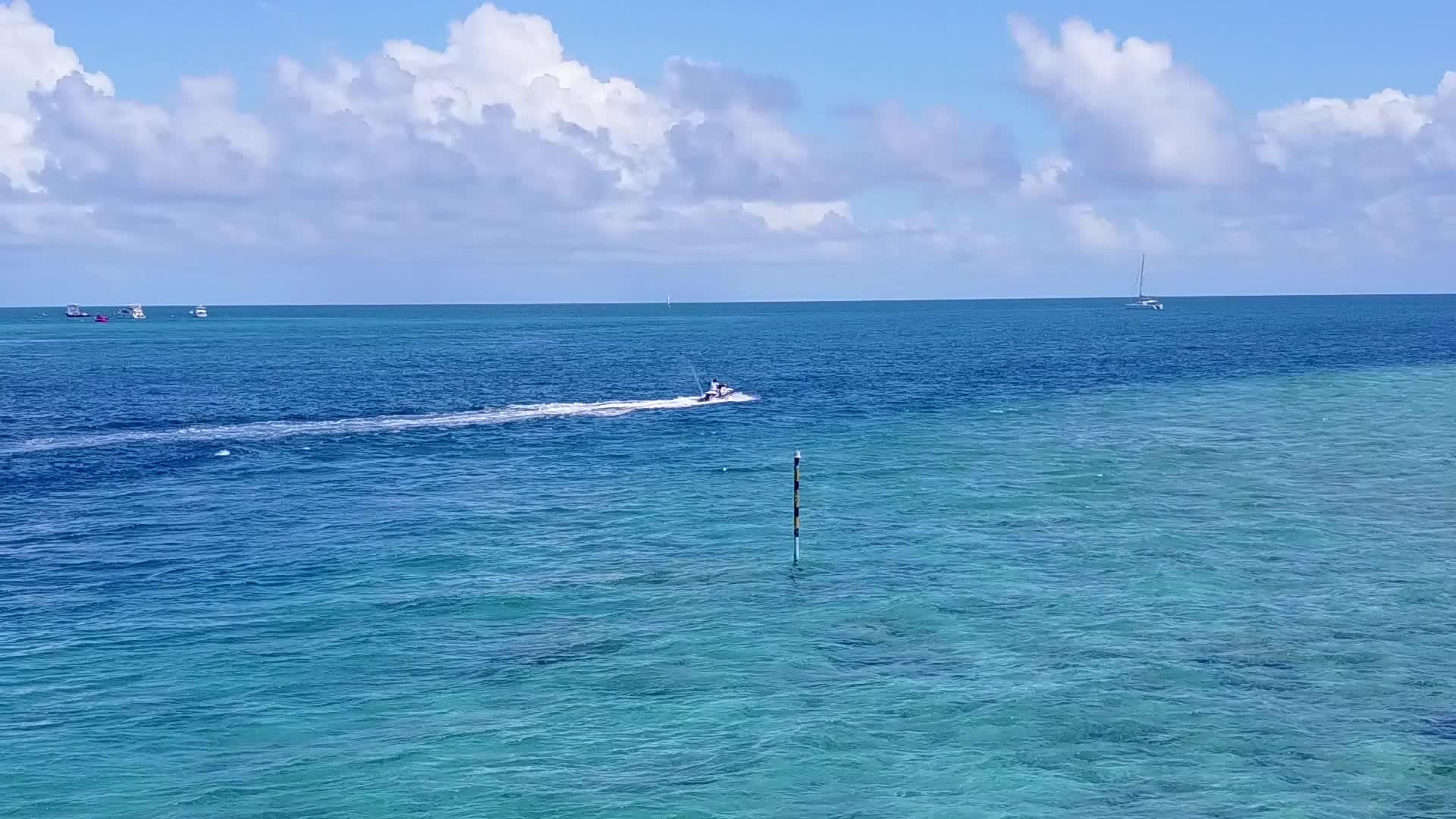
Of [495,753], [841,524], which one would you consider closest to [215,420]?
[841,524]

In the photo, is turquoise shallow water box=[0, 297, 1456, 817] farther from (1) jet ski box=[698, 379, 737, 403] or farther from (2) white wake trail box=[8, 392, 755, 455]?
(1) jet ski box=[698, 379, 737, 403]

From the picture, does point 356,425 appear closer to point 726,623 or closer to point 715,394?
point 715,394

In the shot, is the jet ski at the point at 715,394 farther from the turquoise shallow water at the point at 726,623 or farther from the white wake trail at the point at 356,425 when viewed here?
the turquoise shallow water at the point at 726,623

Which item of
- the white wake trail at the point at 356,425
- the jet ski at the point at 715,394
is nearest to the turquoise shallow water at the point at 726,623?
the white wake trail at the point at 356,425

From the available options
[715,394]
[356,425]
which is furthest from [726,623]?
[715,394]

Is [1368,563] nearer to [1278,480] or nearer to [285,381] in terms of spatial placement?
[1278,480]

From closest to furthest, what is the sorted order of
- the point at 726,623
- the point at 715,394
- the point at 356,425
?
the point at 726,623 → the point at 356,425 → the point at 715,394
